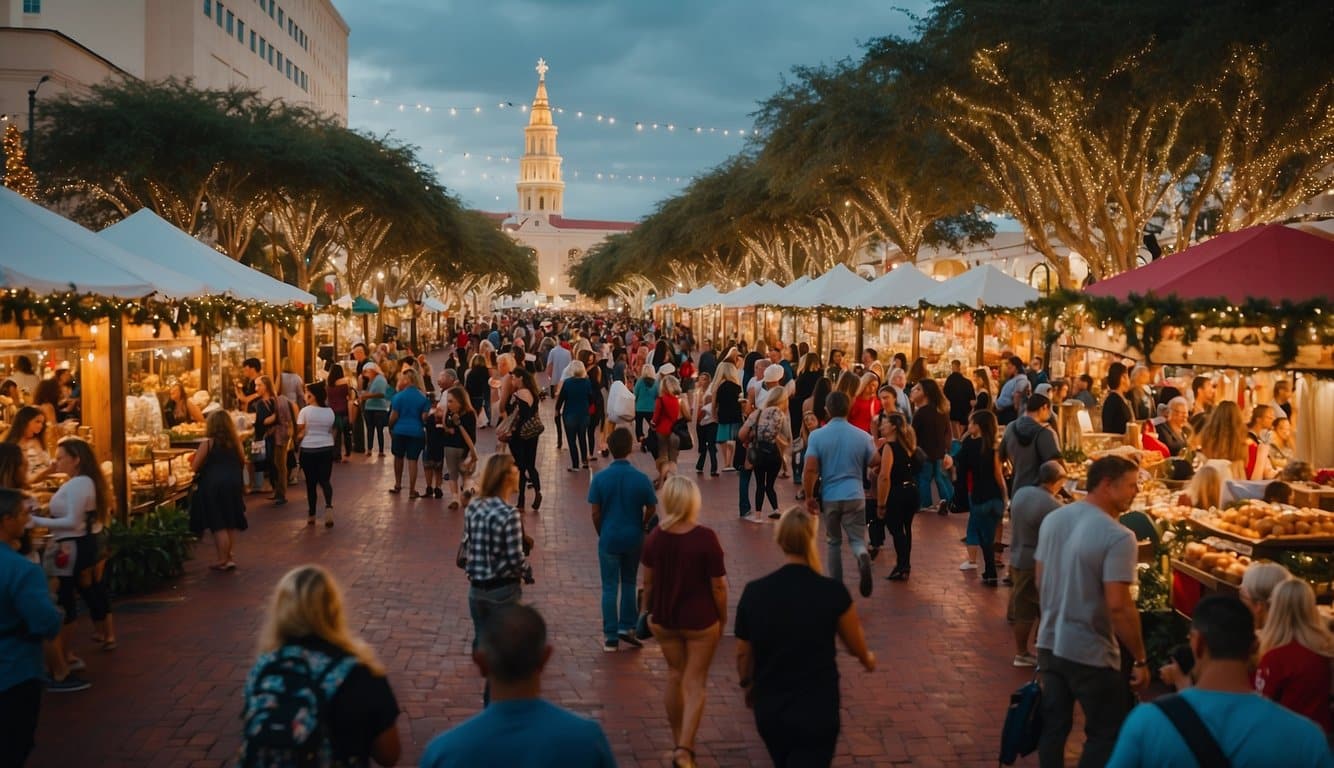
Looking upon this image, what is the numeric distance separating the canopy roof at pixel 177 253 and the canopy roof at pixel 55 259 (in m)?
2.88

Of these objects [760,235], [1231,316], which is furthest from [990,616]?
[760,235]

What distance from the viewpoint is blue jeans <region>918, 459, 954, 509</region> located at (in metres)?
13.2

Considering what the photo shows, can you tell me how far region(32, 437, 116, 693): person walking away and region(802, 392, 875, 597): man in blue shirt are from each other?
4856mm

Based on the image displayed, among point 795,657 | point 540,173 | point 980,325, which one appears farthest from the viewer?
point 540,173

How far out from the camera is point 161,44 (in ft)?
180

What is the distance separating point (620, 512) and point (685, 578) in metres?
1.91

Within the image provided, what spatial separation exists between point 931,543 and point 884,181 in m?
18.7

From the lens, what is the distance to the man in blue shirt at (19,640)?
4.94m

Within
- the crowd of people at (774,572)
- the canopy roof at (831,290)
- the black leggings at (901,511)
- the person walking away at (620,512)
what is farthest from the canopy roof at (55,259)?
the canopy roof at (831,290)

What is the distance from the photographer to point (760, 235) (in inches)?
2023

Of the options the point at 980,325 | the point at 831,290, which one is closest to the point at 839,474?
the point at 980,325

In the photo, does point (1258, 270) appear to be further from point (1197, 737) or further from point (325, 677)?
point (325, 677)

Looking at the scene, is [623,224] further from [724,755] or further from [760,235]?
[724,755]

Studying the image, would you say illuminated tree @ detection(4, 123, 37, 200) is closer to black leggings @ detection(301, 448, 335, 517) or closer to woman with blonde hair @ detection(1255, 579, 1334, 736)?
black leggings @ detection(301, 448, 335, 517)
